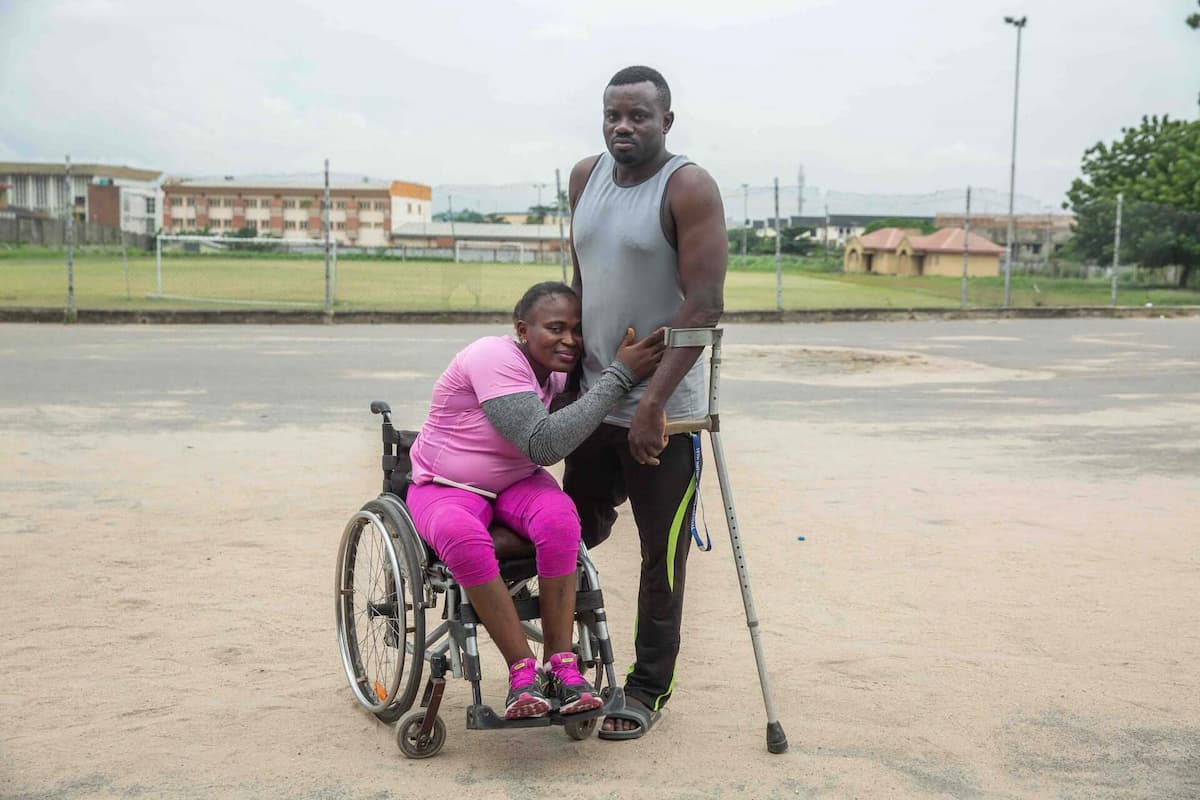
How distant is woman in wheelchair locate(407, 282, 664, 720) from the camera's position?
11.9ft

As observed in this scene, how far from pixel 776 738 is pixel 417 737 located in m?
1.00

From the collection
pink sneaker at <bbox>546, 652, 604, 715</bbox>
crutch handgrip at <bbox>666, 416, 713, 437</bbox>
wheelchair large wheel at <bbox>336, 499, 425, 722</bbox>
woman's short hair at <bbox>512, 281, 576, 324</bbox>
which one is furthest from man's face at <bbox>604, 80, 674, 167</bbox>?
pink sneaker at <bbox>546, 652, 604, 715</bbox>

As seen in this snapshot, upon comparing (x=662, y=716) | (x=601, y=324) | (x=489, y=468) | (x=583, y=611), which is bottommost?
(x=662, y=716)

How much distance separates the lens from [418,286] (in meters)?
31.6

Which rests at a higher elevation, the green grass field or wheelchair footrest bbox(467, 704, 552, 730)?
the green grass field

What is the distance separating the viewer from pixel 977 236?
43.5 m

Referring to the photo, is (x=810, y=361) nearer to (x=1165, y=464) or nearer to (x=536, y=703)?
(x=1165, y=464)

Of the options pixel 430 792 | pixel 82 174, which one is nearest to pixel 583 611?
pixel 430 792

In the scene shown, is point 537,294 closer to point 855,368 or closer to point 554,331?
point 554,331

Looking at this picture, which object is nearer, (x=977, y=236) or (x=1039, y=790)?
(x=1039, y=790)

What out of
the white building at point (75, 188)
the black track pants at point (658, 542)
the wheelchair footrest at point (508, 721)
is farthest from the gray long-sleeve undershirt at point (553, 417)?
the white building at point (75, 188)

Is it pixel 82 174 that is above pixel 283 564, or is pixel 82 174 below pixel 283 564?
above

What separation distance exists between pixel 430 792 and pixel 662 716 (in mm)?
882

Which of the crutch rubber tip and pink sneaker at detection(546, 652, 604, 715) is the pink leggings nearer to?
pink sneaker at detection(546, 652, 604, 715)
